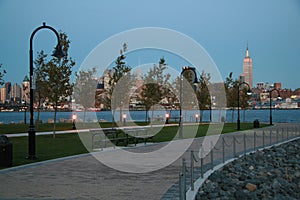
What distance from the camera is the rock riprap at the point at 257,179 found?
1247 centimetres

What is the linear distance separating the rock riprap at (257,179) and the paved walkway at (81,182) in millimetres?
1327

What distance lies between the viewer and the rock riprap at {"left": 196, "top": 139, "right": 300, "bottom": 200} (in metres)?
12.5

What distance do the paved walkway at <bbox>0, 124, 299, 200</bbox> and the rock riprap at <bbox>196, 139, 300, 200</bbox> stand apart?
Result: 1.33m

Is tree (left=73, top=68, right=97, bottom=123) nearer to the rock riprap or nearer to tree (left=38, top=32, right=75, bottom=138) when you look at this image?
tree (left=38, top=32, right=75, bottom=138)

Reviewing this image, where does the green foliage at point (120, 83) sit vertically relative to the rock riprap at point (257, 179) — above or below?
above

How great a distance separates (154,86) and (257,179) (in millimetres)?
35905

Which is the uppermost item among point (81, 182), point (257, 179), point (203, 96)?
point (203, 96)

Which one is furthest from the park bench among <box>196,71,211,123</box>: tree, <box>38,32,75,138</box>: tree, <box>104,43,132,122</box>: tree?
<box>196,71,211,123</box>: tree

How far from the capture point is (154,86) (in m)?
50.8

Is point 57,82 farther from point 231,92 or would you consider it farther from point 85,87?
point 231,92

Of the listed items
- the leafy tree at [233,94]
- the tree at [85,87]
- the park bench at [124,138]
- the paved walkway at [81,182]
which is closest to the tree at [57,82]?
the park bench at [124,138]

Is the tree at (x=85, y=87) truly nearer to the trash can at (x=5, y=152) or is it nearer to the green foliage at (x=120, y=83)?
the green foliage at (x=120, y=83)

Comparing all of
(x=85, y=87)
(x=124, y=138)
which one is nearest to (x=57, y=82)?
(x=124, y=138)

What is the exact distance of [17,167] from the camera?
46.4ft
